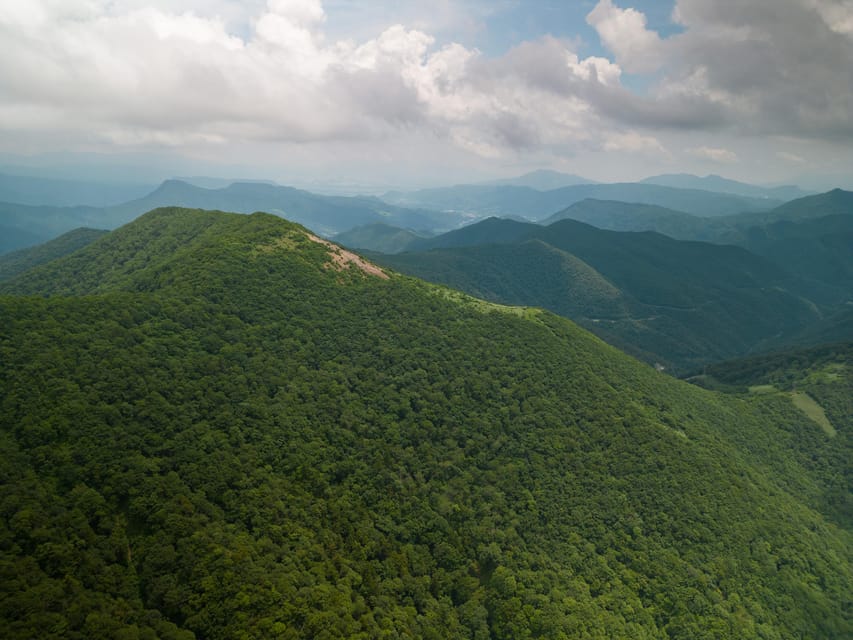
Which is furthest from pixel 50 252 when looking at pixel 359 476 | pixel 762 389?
pixel 762 389

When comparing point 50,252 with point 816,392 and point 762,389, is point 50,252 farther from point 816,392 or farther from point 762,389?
point 816,392

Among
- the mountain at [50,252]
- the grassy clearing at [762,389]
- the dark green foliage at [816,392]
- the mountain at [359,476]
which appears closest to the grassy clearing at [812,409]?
the dark green foliage at [816,392]

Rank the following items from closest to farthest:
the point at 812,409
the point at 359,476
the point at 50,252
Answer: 1. the point at 359,476
2. the point at 812,409
3. the point at 50,252

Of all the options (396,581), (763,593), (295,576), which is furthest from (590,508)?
(295,576)

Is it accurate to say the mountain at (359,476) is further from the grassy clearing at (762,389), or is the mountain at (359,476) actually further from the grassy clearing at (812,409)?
the grassy clearing at (762,389)

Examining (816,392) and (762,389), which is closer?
(816,392)

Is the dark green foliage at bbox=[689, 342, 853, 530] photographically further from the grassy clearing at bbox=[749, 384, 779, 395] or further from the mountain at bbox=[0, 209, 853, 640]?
the mountain at bbox=[0, 209, 853, 640]
